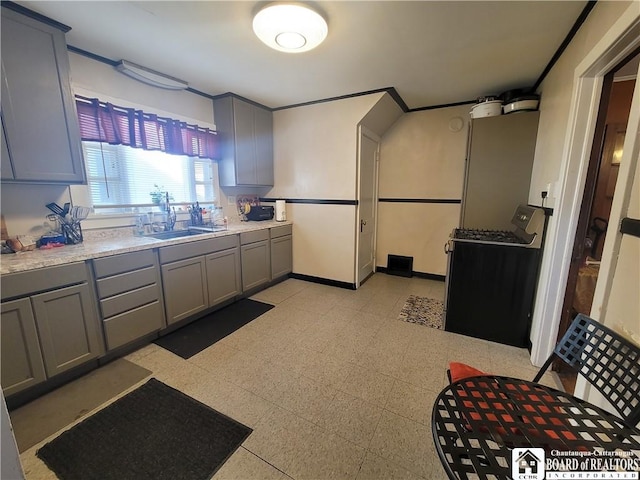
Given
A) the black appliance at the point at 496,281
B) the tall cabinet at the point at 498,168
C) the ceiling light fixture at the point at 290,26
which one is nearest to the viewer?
the ceiling light fixture at the point at 290,26

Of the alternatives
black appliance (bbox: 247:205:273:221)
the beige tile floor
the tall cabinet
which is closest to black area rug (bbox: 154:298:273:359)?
the beige tile floor

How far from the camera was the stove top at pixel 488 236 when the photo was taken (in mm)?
2321

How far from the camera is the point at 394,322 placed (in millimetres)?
2725

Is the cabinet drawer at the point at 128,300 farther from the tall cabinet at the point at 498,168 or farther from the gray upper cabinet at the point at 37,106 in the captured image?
the tall cabinet at the point at 498,168

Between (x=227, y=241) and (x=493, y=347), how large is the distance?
9.21 feet

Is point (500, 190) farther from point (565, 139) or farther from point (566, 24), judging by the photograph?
point (566, 24)

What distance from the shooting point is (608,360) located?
3.27 ft

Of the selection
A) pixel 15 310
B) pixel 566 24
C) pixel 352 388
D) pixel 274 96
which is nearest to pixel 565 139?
pixel 566 24

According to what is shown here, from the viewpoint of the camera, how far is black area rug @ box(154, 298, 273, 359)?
2.30m

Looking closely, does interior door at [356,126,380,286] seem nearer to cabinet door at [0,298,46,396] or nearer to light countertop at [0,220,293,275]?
light countertop at [0,220,293,275]

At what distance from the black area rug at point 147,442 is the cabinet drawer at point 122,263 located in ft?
2.92

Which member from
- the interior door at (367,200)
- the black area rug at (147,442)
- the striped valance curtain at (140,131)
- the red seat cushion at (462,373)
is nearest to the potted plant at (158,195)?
the striped valance curtain at (140,131)

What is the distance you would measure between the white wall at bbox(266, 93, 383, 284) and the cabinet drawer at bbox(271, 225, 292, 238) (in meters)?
0.11

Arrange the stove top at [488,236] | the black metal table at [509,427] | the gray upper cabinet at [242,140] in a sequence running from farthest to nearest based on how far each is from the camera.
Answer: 1. the gray upper cabinet at [242,140]
2. the stove top at [488,236]
3. the black metal table at [509,427]
